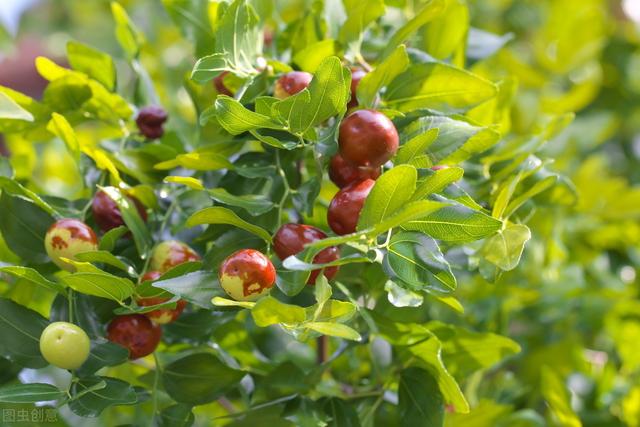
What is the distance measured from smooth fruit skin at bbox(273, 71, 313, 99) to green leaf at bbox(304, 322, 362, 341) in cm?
22

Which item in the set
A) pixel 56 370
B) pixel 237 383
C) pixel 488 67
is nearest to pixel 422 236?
pixel 237 383

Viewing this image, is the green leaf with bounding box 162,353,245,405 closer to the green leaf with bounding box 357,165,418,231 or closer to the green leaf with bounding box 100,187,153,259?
the green leaf with bounding box 100,187,153,259

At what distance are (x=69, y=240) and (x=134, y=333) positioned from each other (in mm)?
101

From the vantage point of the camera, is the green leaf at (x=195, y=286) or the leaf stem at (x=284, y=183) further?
the leaf stem at (x=284, y=183)

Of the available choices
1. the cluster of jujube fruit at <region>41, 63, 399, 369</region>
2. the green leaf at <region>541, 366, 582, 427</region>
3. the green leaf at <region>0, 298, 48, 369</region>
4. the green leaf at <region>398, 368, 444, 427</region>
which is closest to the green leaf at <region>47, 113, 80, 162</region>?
the cluster of jujube fruit at <region>41, 63, 399, 369</region>

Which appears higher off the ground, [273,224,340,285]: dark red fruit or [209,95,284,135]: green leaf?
[209,95,284,135]: green leaf

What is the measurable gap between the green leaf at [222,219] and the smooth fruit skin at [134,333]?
0.12 m

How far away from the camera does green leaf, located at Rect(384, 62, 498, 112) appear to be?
0.82 m

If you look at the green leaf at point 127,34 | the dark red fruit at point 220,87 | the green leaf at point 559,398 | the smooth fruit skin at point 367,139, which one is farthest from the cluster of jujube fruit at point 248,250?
the green leaf at point 559,398

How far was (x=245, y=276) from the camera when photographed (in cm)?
66

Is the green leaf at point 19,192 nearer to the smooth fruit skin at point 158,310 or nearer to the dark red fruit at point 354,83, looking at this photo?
the smooth fruit skin at point 158,310

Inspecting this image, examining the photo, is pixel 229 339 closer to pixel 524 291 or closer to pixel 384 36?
pixel 384 36

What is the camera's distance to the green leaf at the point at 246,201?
72 cm

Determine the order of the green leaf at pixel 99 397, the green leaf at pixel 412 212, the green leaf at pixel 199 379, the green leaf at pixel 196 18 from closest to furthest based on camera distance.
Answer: the green leaf at pixel 412 212 < the green leaf at pixel 99 397 < the green leaf at pixel 199 379 < the green leaf at pixel 196 18
